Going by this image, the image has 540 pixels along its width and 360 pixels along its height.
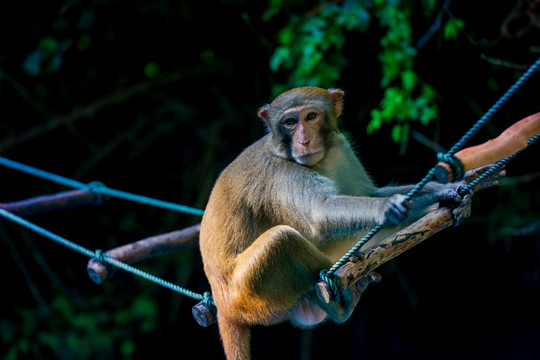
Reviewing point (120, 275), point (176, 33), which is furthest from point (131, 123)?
point (120, 275)

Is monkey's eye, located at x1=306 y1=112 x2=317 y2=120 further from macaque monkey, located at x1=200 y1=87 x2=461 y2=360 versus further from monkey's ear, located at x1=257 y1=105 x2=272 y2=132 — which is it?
monkey's ear, located at x1=257 y1=105 x2=272 y2=132

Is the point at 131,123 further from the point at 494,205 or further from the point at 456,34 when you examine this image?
the point at 494,205

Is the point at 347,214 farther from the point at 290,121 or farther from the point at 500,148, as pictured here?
the point at 500,148

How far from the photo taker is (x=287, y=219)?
239cm

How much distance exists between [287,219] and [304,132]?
397mm

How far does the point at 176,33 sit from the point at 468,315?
417cm

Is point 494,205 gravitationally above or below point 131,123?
below

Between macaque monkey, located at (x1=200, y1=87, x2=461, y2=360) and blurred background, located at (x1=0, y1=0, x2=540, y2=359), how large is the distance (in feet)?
5.77

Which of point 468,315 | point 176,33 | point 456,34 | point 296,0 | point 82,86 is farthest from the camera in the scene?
point 468,315

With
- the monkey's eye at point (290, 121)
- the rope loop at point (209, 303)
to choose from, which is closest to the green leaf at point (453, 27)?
the monkey's eye at point (290, 121)

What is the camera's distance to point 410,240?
1945 mm

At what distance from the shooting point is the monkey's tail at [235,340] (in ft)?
7.98

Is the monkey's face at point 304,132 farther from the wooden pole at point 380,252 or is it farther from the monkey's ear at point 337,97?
the wooden pole at point 380,252

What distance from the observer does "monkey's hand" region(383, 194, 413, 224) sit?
6.29ft
